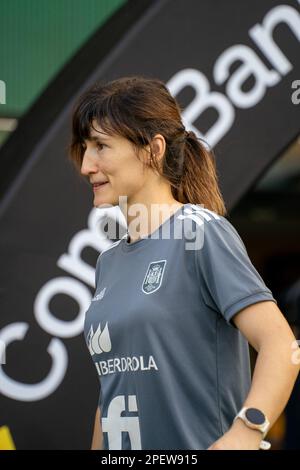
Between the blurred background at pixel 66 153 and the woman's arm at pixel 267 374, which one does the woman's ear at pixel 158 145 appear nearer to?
the woman's arm at pixel 267 374

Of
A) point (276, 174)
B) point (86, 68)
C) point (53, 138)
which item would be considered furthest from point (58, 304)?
point (276, 174)

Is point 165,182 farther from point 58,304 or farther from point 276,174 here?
point 276,174

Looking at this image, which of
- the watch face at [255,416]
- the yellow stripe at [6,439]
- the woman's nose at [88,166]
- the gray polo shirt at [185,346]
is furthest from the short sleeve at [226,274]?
the yellow stripe at [6,439]

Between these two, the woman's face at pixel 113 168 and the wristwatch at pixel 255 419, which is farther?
the woman's face at pixel 113 168

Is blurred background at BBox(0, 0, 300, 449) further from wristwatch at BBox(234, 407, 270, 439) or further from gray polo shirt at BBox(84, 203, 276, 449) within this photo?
wristwatch at BBox(234, 407, 270, 439)

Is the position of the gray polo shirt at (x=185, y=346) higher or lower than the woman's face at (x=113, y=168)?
lower

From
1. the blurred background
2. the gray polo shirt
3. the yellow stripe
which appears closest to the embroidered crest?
the gray polo shirt

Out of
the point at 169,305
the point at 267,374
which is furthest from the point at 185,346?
the point at 267,374

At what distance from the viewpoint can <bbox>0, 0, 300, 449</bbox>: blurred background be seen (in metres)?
2.62

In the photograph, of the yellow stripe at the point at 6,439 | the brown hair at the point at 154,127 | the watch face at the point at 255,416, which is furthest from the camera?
the yellow stripe at the point at 6,439

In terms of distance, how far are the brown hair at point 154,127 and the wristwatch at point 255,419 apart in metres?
0.56

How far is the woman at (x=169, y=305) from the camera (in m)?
1.52

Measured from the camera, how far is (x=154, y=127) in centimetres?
180

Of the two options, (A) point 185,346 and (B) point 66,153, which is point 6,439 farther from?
(A) point 185,346
